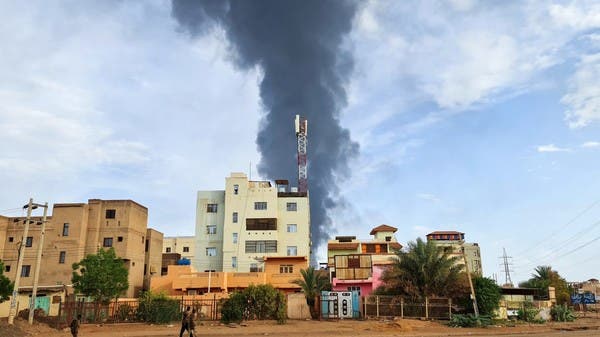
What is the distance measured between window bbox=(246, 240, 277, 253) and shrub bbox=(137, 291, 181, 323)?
112 ft

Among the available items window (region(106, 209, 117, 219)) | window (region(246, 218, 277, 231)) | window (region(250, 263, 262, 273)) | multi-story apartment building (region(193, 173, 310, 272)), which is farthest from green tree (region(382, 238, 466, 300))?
window (region(106, 209, 117, 219))

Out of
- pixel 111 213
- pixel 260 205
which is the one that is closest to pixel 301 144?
pixel 260 205

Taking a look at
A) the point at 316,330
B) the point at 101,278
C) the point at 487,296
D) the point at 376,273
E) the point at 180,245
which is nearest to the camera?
the point at 316,330

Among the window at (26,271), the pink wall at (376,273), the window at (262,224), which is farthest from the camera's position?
the window at (262,224)

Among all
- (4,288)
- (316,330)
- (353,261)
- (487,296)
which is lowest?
(316,330)

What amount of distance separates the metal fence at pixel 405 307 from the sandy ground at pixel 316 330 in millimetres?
2131

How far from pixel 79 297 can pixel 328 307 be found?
1168 inches

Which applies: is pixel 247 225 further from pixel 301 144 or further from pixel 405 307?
pixel 405 307

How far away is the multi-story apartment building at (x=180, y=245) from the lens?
102 m

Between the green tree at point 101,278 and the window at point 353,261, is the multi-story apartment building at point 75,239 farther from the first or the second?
the window at point 353,261

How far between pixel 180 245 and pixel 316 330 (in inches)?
2931

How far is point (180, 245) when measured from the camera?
103 m

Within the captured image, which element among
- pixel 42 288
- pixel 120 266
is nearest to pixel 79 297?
pixel 42 288

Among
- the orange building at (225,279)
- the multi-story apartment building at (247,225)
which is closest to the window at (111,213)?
the orange building at (225,279)
